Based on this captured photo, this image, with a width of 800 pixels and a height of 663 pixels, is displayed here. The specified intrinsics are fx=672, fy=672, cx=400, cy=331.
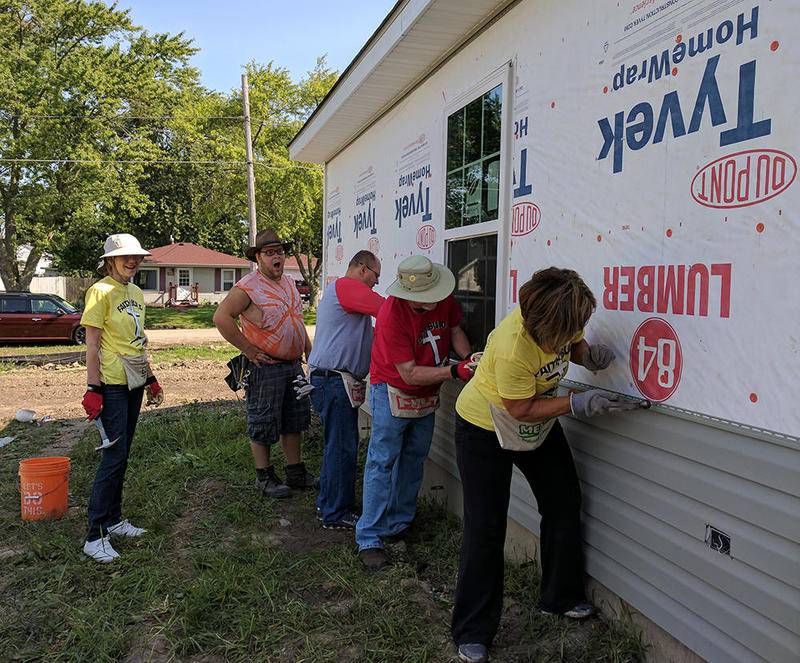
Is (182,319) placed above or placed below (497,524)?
below

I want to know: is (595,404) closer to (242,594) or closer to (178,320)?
(242,594)

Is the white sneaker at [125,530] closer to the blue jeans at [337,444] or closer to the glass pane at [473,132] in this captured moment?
the blue jeans at [337,444]

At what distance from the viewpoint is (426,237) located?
17.0 ft

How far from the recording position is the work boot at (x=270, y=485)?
5121 millimetres

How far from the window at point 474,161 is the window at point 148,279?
37497 millimetres

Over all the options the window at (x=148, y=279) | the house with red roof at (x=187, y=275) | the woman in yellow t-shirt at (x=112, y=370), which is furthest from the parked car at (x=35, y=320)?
the window at (x=148, y=279)

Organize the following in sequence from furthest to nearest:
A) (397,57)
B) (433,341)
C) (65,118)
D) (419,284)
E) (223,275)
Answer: (223,275) < (65,118) < (397,57) < (433,341) < (419,284)

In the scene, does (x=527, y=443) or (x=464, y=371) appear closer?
(x=527, y=443)

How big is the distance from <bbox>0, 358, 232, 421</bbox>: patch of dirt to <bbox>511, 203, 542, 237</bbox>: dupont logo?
7005mm

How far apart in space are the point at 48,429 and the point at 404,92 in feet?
18.4

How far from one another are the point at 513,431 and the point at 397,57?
3.20m

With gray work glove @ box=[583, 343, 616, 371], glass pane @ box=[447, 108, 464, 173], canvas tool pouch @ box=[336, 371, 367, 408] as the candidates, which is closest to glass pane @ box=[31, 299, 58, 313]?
canvas tool pouch @ box=[336, 371, 367, 408]

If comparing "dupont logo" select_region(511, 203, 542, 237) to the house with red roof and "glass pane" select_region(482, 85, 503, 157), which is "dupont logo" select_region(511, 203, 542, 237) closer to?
"glass pane" select_region(482, 85, 503, 157)

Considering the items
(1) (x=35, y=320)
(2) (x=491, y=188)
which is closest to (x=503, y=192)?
(2) (x=491, y=188)
